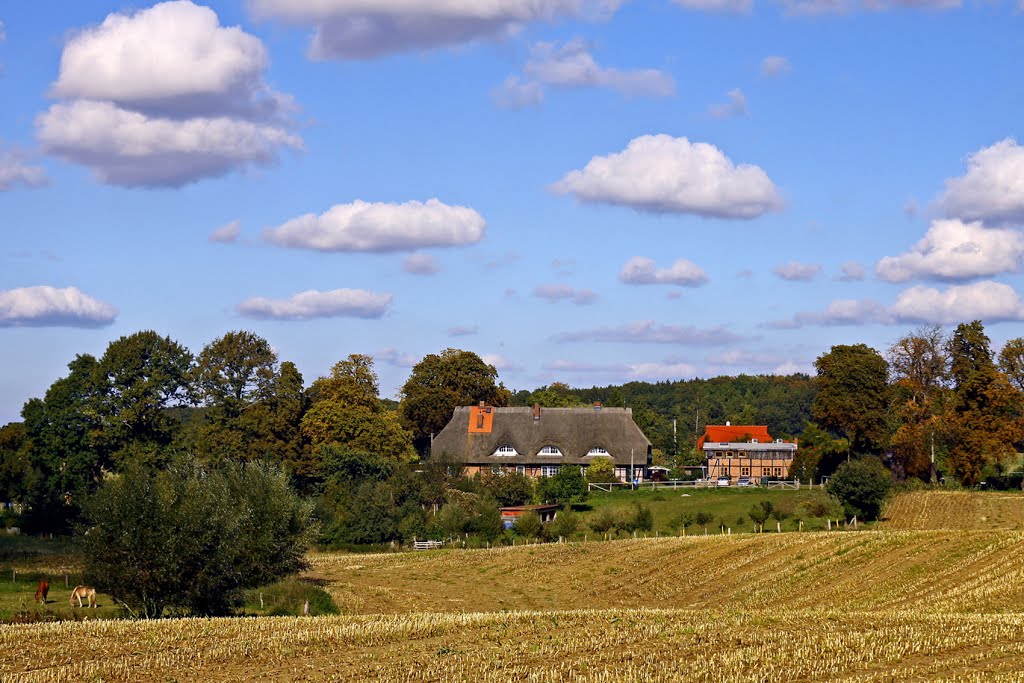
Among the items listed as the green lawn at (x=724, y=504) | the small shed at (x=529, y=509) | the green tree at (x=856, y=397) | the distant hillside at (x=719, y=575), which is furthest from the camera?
the green tree at (x=856, y=397)

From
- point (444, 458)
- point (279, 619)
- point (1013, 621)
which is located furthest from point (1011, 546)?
point (444, 458)

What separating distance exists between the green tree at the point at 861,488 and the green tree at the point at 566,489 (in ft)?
70.3

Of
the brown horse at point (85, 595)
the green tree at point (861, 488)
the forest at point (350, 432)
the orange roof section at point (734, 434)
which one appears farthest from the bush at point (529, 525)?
the orange roof section at point (734, 434)

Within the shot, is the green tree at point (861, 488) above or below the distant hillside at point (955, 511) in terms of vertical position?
above

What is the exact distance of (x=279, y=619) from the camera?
41.2 m

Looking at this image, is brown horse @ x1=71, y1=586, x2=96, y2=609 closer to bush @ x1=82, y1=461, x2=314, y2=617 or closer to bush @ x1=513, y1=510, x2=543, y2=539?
bush @ x1=82, y1=461, x2=314, y2=617

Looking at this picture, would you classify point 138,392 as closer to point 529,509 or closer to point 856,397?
Result: point 529,509

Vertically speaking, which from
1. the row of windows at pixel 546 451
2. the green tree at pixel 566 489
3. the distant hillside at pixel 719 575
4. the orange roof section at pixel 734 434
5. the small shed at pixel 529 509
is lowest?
the distant hillside at pixel 719 575

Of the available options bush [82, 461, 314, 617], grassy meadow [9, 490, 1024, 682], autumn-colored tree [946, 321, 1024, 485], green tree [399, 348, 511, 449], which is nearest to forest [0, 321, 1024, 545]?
autumn-colored tree [946, 321, 1024, 485]

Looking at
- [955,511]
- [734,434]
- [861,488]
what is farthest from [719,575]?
[734,434]

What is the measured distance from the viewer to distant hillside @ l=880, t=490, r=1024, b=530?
247 ft

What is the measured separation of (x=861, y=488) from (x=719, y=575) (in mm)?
21902

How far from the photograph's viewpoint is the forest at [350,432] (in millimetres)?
87688

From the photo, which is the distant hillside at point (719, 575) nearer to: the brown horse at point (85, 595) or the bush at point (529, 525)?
the bush at point (529, 525)
